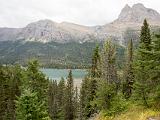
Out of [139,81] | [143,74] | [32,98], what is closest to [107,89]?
[139,81]

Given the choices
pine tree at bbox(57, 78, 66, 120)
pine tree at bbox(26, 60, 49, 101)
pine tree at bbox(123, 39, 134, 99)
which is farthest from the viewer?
pine tree at bbox(57, 78, 66, 120)

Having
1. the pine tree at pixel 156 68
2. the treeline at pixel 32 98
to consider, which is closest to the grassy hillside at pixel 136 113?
the pine tree at pixel 156 68

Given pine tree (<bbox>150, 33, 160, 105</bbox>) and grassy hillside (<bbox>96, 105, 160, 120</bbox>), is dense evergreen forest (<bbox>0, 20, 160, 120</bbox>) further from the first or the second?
grassy hillside (<bbox>96, 105, 160, 120</bbox>)

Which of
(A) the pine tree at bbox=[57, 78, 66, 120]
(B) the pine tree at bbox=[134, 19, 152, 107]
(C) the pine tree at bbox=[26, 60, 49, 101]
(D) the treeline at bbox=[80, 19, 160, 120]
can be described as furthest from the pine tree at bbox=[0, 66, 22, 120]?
(B) the pine tree at bbox=[134, 19, 152, 107]

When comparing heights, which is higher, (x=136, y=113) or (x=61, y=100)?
(x=136, y=113)

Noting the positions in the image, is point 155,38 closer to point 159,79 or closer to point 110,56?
point 159,79

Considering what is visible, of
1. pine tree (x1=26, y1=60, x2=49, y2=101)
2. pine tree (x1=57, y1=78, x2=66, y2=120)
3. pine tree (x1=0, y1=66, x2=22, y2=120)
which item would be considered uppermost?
pine tree (x1=26, y1=60, x2=49, y2=101)

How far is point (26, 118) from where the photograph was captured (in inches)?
1129

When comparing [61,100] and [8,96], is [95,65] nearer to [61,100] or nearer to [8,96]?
[8,96]

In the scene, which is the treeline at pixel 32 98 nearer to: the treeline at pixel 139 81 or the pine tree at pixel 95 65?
the treeline at pixel 139 81

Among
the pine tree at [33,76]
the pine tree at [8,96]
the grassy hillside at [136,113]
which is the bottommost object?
the pine tree at [8,96]

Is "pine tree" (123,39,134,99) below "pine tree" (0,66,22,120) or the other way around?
the other way around

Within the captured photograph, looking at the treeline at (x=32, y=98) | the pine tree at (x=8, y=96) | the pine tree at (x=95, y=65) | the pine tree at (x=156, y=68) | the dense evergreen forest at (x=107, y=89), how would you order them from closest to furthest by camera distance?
the treeline at (x=32, y=98) → the dense evergreen forest at (x=107, y=89) → the pine tree at (x=156, y=68) → the pine tree at (x=95, y=65) → the pine tree at (x=8, y=96)

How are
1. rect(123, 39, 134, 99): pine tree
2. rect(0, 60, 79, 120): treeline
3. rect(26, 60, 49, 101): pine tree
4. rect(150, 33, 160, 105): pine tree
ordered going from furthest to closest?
rect(123, 39, 134, 99): pine tree
rect(26, 60, 49, 101): pine tree
rect(150, 33, 160, 105): pine tree
rect(0, 60, 79, 120): treeline
